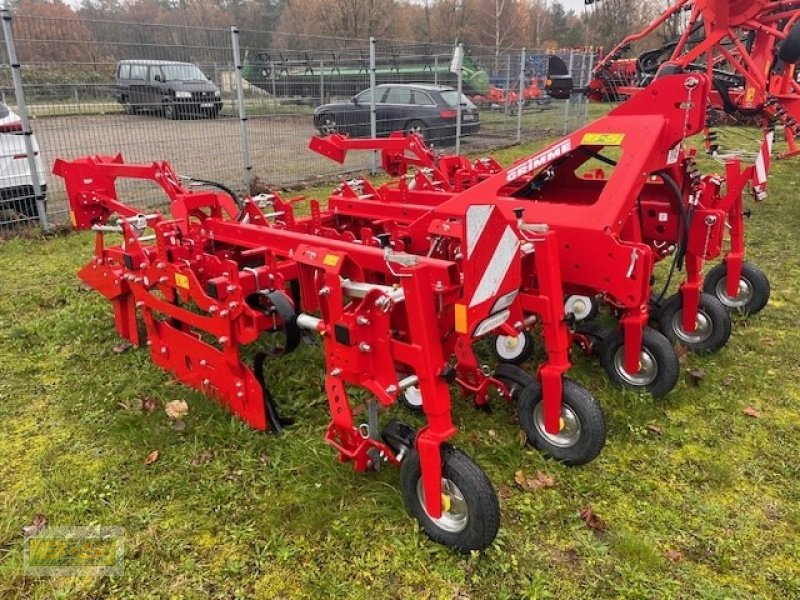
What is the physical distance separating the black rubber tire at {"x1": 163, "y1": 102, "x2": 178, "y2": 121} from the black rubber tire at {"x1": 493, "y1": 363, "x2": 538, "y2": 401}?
22.7ft

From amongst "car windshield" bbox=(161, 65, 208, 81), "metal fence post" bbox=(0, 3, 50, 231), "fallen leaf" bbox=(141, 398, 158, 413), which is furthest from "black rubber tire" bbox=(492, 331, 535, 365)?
"car windshield" bbox=(161, 65, 208, 81)

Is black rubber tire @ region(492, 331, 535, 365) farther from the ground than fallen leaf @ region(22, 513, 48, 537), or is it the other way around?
black rubber tire @ region(492, 331, 535, 365)

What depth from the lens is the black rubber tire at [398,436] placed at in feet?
9.67

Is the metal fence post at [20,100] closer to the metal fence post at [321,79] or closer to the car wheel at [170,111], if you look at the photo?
the car wheel at [170,111]

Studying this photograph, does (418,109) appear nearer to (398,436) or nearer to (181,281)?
(181,281)

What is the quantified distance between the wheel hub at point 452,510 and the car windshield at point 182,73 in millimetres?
7739

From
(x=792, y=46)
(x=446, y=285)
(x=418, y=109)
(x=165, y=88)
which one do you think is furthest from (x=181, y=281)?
(x=418, y=109)

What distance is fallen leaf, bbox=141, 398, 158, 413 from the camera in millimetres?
3879

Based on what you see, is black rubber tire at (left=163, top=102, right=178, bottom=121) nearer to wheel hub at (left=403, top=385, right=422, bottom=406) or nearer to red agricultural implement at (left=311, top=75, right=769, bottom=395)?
red agricultural implement at (left=311, top=75, right=769, bottom=395)

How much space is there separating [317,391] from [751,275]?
3793 millimetres

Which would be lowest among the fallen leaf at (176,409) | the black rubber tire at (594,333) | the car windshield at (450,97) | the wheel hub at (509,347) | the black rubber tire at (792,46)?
the fallen leaf at (176,409)

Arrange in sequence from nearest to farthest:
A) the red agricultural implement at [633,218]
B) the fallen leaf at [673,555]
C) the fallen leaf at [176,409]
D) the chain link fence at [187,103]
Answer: the fallen leaf at [673,555]
the red agricultural implement at [633,218]
the fallen leaf at [176,409]
the chain link fence at [187,103]

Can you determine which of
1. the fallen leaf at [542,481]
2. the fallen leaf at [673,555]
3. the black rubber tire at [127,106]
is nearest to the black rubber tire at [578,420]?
the fallen leaf at [542,481]

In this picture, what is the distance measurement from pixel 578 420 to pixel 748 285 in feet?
9.76
